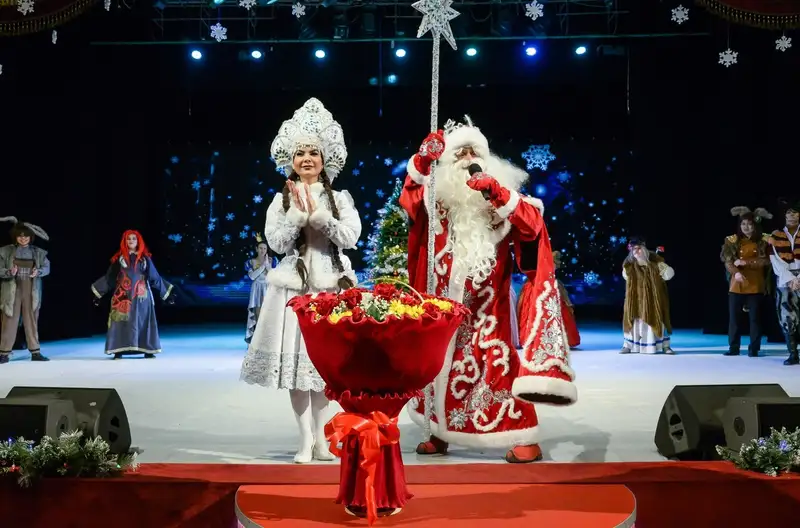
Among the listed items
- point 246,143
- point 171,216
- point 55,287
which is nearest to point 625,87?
point 246,143

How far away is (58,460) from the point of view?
288 centimetres

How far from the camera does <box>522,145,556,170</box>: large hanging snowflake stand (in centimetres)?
1321

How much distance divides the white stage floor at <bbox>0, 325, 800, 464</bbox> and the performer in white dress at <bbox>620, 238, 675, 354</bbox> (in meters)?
0.31

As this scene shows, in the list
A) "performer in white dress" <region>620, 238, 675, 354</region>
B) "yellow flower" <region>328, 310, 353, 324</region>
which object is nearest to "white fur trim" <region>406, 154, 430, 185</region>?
"yellow flower" <region>328, 310, 353, 324</region>

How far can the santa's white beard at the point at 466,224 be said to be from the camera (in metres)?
3.96

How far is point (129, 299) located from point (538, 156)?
6.67m

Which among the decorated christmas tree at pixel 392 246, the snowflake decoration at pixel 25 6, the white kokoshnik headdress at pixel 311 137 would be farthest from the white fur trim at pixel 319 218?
the decorated christmas tree at pixel 392 246

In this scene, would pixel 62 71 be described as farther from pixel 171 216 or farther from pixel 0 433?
pixel 0 433

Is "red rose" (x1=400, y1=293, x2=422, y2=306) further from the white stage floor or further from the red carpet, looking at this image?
the white stage floor

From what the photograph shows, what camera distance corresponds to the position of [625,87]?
12.7 meters

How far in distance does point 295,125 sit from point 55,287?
8.56m

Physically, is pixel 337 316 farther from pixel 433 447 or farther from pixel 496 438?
pixel 433 447

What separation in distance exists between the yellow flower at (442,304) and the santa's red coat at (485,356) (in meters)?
1.55

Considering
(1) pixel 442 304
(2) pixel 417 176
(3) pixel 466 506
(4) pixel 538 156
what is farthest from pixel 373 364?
(4) pixel 538 156
